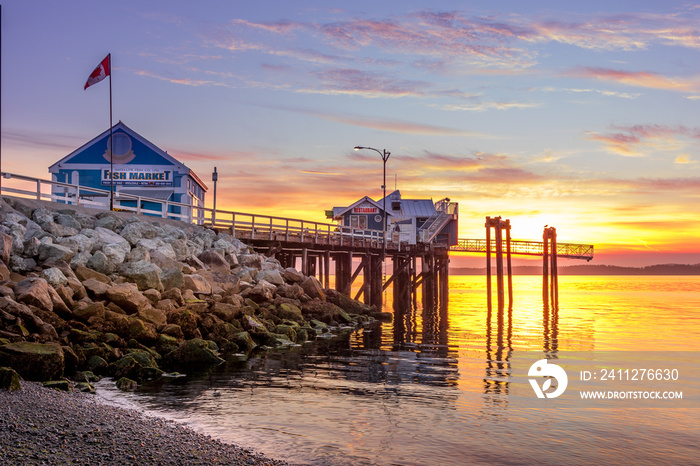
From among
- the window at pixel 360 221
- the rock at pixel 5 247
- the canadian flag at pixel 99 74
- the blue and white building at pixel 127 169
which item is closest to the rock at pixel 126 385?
the rock at pixel 5 247

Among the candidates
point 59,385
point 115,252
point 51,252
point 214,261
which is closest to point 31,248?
point 51,252

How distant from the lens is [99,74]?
27578 mm

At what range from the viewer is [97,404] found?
1098 centimetres

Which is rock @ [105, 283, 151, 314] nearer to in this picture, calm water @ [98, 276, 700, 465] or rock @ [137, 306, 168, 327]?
rock @ [137, 306, 168, 327]

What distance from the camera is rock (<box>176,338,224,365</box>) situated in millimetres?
16438

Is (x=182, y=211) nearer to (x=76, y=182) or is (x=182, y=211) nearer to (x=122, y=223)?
(x=76, y=182)

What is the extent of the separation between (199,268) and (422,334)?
30.7 ft

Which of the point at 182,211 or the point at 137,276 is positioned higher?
the point at 182,211

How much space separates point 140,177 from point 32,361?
29776 mm

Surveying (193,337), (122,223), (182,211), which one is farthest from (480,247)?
(193,337)

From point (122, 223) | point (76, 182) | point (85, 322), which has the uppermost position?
point (76, 182)

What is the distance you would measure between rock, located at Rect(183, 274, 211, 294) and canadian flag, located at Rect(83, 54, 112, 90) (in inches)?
408

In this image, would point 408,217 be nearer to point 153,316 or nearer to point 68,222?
point 68,222

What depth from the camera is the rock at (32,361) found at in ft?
40.6
